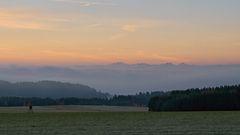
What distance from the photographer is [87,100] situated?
134625 mm

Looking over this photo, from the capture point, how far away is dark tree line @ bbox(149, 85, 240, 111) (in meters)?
95.4

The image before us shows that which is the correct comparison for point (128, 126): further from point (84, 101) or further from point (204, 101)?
point (84, 101)

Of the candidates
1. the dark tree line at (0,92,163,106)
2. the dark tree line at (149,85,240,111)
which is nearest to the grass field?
the dark tree line at (149,85,240,111)

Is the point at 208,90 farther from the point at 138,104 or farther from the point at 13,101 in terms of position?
the point at 13,101

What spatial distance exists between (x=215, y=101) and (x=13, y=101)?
52.0m

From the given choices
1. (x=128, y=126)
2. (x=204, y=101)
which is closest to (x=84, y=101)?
(x=204, y=101)

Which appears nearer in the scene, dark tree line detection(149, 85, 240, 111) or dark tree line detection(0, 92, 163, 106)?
dark tree line detection(149, 85, 240, 111)

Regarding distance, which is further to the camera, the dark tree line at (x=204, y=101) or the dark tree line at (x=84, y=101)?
the dark tree line at (x=84, y=101)

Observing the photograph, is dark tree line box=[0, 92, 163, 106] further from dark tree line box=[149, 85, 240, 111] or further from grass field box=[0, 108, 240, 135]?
grass field box=[0, 108, 240, 135]

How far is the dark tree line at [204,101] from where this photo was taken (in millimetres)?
95438

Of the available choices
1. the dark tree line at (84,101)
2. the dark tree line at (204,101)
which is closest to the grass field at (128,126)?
the dark tree line at (204,101)

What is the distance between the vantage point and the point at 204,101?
315 feet

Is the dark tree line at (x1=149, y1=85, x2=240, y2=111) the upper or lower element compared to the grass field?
upper

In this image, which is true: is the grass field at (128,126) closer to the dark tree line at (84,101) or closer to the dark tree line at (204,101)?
the dark tree line at (204,101)
